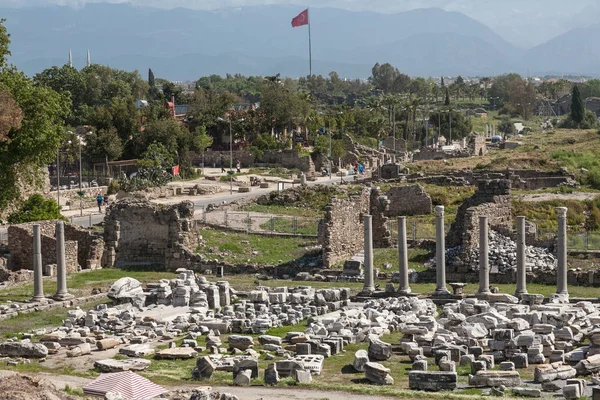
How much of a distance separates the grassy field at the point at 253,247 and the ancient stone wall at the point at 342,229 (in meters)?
1.70

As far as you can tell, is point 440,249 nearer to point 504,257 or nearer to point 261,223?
point 504,257

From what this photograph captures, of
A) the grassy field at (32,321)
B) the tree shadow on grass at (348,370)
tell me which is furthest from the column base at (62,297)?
the tree shadow on grass at (348,370)

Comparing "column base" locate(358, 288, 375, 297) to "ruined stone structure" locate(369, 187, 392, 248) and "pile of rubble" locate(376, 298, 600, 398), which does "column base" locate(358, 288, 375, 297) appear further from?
"ruined stone structure" locate(369, 187, 392, 248)

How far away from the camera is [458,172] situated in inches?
3078

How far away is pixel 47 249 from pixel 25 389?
25038 mm

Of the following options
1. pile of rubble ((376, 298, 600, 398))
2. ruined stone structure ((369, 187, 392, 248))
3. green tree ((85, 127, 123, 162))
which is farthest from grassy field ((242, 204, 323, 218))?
green tree ((85, 127, 123, 162))

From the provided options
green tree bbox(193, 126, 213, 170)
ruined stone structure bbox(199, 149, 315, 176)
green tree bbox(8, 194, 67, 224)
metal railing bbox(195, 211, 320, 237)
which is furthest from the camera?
green tree bbox(193, 126, 213, 170)

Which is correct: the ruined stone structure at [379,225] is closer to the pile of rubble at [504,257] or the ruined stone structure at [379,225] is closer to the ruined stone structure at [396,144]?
the pile of rubble at [504,257]

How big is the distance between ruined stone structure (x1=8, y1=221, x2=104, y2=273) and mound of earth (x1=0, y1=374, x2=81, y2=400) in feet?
77.0

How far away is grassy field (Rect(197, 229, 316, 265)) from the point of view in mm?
47625

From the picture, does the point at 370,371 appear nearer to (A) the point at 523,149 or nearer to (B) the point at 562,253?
(B) the point at 562,253

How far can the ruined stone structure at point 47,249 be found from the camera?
1836 inches

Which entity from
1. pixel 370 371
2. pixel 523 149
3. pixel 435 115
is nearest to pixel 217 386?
pixel 370 371

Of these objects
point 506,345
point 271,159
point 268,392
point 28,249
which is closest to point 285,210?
point 28,249
